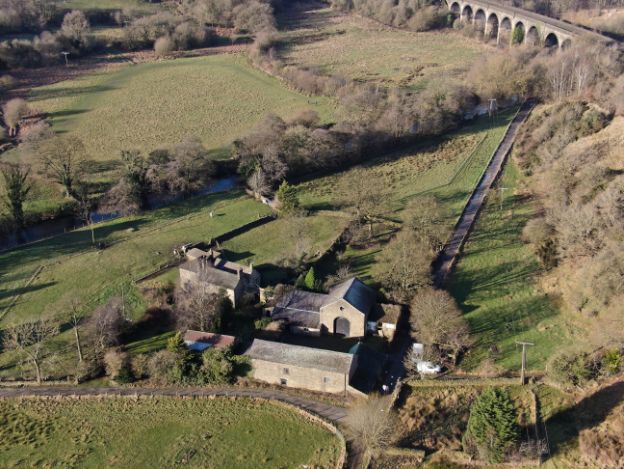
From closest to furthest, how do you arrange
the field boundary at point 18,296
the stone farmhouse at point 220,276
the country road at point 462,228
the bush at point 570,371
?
1. the bush at point 570,371
2. the country road at point 462,228
3. the stone farmhouse at point 220,276
4. the field boundary at point 18,296

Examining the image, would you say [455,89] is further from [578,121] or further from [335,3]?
[335,3]

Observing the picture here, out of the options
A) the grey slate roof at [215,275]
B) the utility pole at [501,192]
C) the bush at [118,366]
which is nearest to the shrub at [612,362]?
the utility pole at [501,192]

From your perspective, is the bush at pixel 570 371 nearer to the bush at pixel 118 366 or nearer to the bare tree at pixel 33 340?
the bush at pixel 118 366

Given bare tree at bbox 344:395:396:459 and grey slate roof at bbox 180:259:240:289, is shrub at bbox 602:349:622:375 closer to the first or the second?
bare tree at bbox 344:395:396:459

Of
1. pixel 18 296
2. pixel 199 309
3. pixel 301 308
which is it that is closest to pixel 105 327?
pixel 199 309

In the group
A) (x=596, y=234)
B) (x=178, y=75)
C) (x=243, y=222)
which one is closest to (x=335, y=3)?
(x=178, y=75)

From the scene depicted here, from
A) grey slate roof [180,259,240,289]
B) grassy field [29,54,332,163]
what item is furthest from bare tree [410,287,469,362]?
grassy field [29,54,332,163]

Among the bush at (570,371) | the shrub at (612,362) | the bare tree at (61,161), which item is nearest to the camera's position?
the bush at (570,371)
